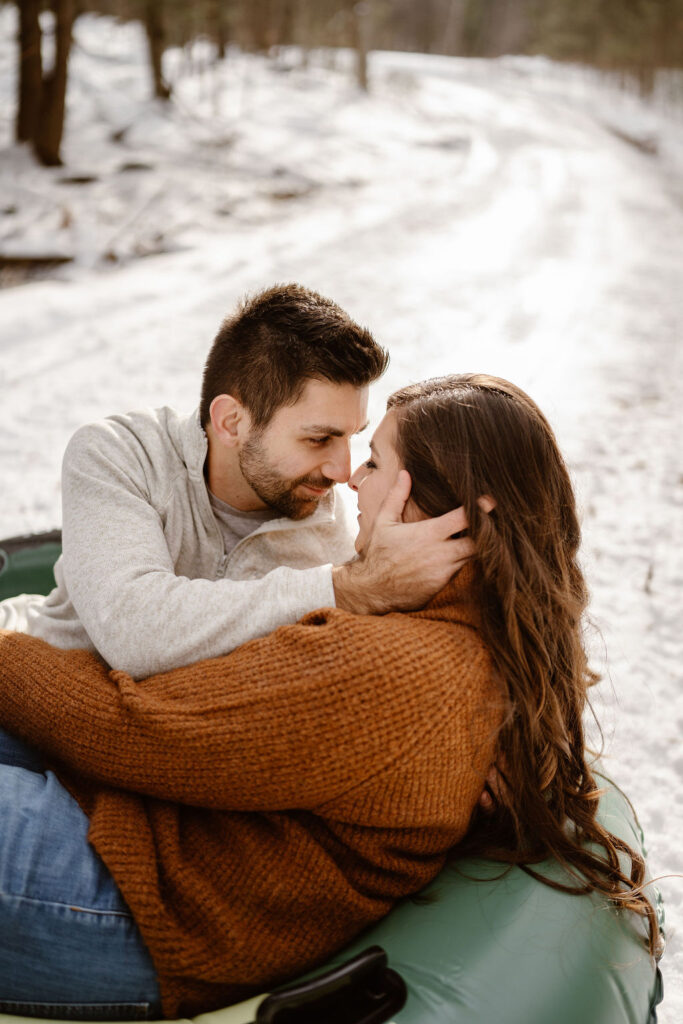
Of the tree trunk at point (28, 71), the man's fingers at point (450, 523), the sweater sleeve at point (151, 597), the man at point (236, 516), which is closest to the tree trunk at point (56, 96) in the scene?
the tree trunk at point (28, 71)

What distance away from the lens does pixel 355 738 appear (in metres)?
1.46

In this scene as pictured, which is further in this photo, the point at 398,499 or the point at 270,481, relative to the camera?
the point at 270,481

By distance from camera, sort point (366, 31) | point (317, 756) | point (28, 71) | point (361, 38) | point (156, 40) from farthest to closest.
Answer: point (361, 38)
point (366, 31)
point (156, 40)
point (28, 71)
point (317, 756)

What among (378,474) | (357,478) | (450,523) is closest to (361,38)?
(357,478)

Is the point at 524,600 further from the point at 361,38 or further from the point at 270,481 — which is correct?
the point at 361,38

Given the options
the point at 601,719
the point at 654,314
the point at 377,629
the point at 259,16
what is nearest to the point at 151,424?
the point at 377,629

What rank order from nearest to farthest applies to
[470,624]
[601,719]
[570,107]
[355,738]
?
[355,738], [470,624], [601,719], [570,107]

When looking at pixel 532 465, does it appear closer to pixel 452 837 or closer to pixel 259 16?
pixel 452 837

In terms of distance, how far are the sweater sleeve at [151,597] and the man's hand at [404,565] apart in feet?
0.19

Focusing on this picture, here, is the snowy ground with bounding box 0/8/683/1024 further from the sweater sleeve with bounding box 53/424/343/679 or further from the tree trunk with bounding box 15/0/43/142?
the sweater sleeve with bounding box 53/424/343/679

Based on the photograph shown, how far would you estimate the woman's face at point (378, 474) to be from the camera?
1.84 meters

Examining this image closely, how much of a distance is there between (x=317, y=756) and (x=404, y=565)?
1.35 feet

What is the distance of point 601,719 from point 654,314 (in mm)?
6419

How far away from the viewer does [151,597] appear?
175 centimetres
